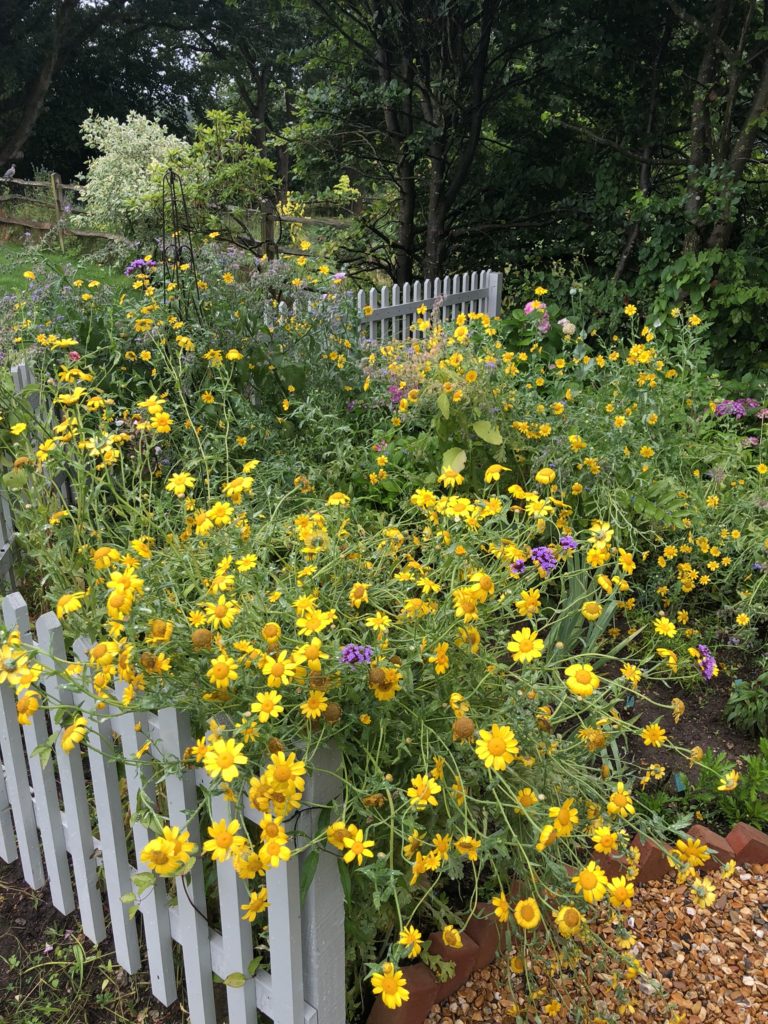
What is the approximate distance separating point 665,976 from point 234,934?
1.04 metres

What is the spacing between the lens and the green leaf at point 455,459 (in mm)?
2851

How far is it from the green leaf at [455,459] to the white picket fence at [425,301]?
193 cm

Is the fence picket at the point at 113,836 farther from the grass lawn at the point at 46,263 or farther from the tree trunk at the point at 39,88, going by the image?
the tree trunk at the point at 39,88

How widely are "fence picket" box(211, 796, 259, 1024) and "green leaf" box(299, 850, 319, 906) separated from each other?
0.39ft

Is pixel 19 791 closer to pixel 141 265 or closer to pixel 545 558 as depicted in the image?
pixel 545 558

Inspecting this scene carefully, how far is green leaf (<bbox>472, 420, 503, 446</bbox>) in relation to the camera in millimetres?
2898

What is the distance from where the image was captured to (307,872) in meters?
1.26

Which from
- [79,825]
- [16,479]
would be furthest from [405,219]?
[79,825]

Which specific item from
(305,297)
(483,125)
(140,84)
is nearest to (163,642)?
(305,297)

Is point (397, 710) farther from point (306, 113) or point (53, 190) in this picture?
point (53, 190)

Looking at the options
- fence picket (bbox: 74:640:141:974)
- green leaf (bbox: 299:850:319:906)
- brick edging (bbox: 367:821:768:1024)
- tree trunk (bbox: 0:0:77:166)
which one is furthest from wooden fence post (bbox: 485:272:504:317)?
A: tree trunk (bbox: 0:0:77:166)

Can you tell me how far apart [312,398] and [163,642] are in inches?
71.1

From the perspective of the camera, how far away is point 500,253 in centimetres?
692

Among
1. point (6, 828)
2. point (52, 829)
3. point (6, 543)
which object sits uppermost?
point (6, 543)
